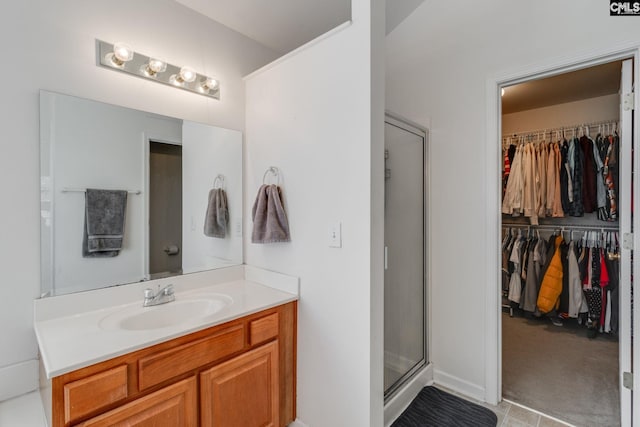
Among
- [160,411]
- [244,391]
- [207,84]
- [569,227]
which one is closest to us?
[160,411]

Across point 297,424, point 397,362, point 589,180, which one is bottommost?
point 297,424

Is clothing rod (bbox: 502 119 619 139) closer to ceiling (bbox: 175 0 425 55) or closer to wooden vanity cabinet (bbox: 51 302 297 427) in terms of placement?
ceiling (bbox: 175 0 425 55)

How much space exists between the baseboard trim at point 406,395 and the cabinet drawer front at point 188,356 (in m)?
1.09

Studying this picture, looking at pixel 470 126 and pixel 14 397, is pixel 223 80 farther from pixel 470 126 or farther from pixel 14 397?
pixel 14 397

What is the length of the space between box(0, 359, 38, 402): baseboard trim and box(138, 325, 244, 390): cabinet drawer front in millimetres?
632

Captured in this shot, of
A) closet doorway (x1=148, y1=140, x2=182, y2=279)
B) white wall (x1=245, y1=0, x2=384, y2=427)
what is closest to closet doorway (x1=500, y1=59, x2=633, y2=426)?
white wall (x1=245, y1=0, x2=384, y2=427)

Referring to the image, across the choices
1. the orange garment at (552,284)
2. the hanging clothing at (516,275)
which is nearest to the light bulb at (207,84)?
the hanging clothing at (516,275)

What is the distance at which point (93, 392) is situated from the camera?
1.02m

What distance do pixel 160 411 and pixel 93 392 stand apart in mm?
273

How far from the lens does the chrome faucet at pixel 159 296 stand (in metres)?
1.57

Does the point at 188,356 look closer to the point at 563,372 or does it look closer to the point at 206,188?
the point at 206,188

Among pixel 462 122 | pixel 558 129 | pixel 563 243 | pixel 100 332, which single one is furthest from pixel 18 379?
pixel 558 129

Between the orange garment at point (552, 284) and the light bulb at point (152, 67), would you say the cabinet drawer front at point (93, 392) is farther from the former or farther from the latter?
the orange garment at point (552, 284)

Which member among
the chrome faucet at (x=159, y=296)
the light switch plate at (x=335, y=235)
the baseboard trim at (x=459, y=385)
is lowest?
the baseboard trim at (x=459, y=385)
